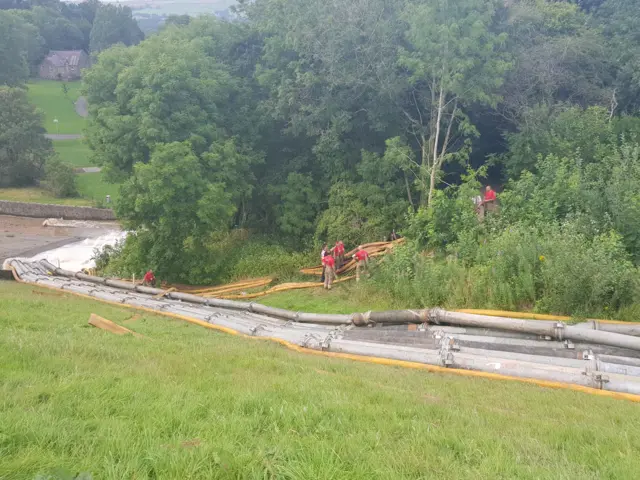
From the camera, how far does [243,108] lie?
23.3 meters

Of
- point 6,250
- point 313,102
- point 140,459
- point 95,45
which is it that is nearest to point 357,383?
point 140,459

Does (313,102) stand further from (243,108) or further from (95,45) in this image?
(95,45)

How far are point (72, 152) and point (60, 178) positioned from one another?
13295 millimetres

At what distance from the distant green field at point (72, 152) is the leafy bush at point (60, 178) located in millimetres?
7623

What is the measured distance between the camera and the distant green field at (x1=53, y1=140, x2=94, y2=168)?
52531 millimetres

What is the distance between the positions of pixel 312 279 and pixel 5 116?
36.6 m

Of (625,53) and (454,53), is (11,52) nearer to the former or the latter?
(454,53)

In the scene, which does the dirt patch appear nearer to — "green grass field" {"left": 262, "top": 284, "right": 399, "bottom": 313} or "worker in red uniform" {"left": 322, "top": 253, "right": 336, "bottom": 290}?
"green grass field" {"left": 262, "top": 284, "right": 399, "bottom": 313}

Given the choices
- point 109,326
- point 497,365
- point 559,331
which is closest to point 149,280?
point 109,326

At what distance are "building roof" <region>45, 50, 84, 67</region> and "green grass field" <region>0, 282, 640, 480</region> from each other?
81146 mm

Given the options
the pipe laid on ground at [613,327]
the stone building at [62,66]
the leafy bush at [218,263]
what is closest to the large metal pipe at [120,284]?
the leafy bush at [218,263]

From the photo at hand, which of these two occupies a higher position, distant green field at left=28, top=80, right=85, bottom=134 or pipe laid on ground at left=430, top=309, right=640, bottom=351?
distant green field at left=28, top=80, right=85, bottom=134

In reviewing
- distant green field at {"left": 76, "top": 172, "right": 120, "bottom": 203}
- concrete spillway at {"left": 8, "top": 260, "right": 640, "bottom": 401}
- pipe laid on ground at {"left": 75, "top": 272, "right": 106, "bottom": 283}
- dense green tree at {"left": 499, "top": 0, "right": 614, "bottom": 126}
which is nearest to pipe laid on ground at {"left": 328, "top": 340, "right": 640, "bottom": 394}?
concrete spillway at {"left": 8, "top": 260, "right": 640, "bottom": 401}

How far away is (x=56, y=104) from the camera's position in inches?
2657
